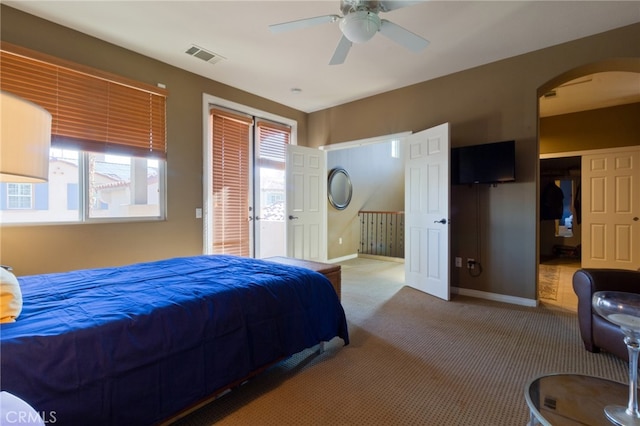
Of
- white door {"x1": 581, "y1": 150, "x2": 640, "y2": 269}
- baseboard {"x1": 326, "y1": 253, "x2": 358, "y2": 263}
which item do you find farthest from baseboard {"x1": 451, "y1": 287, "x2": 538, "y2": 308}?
white door {"x1": 581, "y1": 150, "x2": 640, "y2": 269}

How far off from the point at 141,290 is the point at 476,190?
366 cm

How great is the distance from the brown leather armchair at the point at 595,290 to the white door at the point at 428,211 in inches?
53.2

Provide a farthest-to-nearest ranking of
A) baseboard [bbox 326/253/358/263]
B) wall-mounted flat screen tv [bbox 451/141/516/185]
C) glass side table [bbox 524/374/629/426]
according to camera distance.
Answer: baseboard [bbox 326/253/358/263], wall-mounted flat screen tv [bbox 451/141/516/185], glass side table [bbox 524/374/629/426]

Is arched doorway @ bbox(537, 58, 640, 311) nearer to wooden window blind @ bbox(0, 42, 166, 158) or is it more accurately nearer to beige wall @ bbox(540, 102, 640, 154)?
beige wall @ bbox(540, 102, 640, 154)

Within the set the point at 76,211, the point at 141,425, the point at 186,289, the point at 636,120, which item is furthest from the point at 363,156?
the point at 141,425

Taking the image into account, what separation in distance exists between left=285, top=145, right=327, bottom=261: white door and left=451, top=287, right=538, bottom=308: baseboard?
218 cm

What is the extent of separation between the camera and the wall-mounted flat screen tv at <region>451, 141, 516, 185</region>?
3.37 metres

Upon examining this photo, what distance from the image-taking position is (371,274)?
16.4ft

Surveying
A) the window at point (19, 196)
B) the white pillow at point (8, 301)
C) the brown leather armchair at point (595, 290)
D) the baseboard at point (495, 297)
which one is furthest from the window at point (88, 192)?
the brown leather armchair at point (595, 290)

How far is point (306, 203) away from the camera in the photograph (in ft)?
15.9

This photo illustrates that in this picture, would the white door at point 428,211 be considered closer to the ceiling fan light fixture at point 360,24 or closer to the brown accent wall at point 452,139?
the brown accent wall at point 452,139

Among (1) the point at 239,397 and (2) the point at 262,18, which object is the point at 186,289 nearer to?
(1) the point at 239,397

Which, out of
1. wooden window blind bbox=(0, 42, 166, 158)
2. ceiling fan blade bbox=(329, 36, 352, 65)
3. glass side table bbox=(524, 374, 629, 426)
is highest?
ceiling fan blade bbox=(329, 36, 352, 65)

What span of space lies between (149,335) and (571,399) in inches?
70.7
